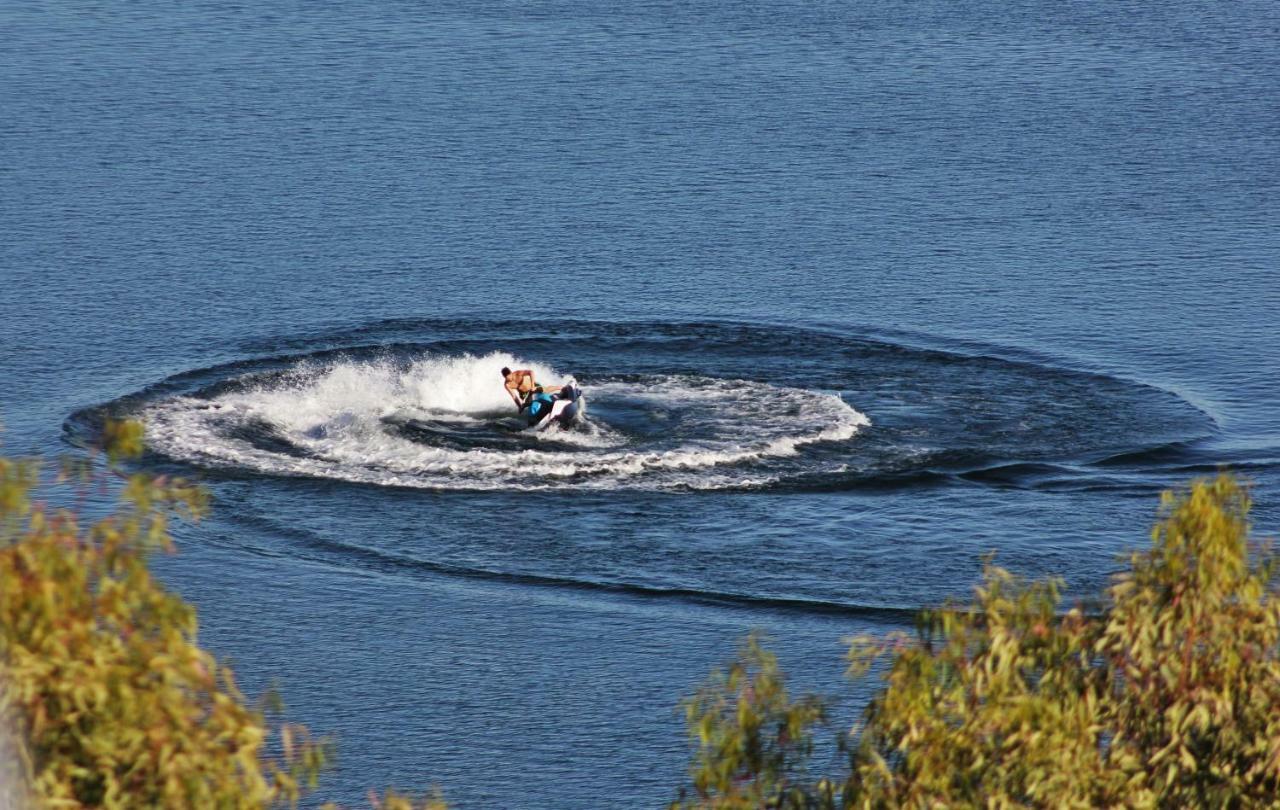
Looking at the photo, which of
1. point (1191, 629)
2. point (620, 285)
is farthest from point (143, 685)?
point (620, 285)

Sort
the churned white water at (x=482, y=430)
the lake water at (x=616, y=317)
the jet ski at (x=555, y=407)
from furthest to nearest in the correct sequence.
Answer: the jet ski at (x=555, y=407) → the churned white water at (x=482, y=430) → the lake water at (x=616, y=317)

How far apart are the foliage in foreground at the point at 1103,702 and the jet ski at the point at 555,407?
27982mm

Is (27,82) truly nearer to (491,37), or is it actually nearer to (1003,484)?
→ (491,37)

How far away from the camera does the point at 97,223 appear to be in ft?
224

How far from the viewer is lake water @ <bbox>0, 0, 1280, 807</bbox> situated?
37281 millimetres

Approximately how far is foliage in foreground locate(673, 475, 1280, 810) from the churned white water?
25620 mm

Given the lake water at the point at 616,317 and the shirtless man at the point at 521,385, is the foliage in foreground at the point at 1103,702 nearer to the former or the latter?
the lake water at the point at 616,317

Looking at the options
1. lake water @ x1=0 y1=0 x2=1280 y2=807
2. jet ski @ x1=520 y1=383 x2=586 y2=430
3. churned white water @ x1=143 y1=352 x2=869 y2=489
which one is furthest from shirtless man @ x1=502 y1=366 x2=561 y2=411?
lake water @ x1=0 y1=0 x2=1280 y2=807

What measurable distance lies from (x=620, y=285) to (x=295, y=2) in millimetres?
48903

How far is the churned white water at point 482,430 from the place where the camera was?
143 feet

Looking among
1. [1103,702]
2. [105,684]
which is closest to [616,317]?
[1103,702]

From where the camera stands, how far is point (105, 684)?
13.8m

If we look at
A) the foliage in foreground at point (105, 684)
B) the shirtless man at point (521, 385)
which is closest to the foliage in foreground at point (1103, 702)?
the foliage in foreground at point (105, 684)

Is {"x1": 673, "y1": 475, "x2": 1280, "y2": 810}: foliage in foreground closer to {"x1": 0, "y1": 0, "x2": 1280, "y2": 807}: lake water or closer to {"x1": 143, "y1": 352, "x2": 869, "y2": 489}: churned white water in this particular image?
{"x1": 0, "y1": 0, "x2": 1280, "y2": 807}: lake water
